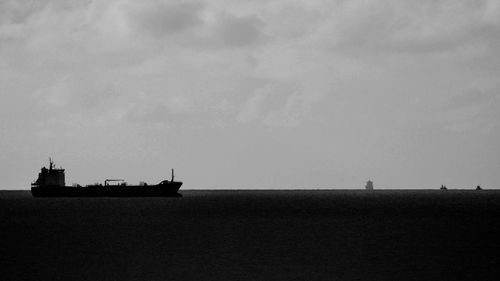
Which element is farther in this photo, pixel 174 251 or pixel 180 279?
pixel 174 251

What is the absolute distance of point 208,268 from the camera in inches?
1766

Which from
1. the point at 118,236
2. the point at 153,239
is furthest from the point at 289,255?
the point at 118,236

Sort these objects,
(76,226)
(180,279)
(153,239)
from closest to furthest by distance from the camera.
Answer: (180,279) < (153,239) < (76,226)

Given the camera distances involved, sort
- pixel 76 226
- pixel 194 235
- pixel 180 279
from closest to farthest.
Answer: pixel 180 279 < pixel 194 235 < pixel 76 226

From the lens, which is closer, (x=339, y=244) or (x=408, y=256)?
(x=408, y=256)

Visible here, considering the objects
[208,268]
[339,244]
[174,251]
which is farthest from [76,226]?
[208,268]

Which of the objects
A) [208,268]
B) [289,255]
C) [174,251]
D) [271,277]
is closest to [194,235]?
[174,251]

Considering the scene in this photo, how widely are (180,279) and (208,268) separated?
16.0 ft

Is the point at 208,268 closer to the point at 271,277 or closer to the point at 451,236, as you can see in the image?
the point at 271,277

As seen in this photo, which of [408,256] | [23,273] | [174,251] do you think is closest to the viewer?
[23,273]

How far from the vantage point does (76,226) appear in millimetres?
85250

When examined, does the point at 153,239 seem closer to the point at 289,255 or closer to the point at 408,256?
the point at 289,255

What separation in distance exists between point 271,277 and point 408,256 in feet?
49.7

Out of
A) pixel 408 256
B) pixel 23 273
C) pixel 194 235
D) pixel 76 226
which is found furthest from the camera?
pixel 76 226
